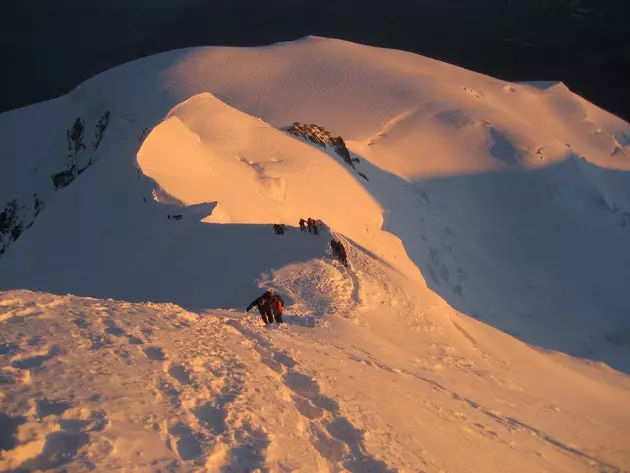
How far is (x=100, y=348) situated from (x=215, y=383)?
1.21 metres

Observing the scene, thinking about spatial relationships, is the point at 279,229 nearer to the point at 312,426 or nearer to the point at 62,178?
the point at 312,426

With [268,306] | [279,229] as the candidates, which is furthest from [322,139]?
[268,306]

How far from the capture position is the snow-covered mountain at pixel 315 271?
19.7 feet

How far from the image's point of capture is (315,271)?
1309 centimetres

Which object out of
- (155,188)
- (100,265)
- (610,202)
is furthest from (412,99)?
(100,265)

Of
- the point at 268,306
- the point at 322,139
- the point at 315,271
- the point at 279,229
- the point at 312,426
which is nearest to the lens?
the point at 312,426

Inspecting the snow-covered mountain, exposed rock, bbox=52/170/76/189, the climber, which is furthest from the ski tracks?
exposed rock, bbox=52/170/76/189

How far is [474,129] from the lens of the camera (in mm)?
31656

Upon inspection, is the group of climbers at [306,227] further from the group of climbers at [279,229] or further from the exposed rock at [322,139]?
the exposed rock at [322,139]

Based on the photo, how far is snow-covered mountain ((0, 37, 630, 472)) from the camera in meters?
6.02

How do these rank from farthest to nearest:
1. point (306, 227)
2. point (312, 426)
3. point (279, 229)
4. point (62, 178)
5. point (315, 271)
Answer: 1. point (62, 178)
2. point (306, 227)
3. point (279, 229)
4. point (315, 271)
5. point (312, 426)

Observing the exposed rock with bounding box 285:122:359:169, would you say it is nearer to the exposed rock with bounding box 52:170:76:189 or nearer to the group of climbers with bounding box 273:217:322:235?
the exposed rock with bounding box 52:170:76:189

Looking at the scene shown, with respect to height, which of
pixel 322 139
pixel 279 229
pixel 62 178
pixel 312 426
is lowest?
pixel 62 178

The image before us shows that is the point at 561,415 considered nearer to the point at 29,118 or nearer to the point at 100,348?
the point at 100,348
